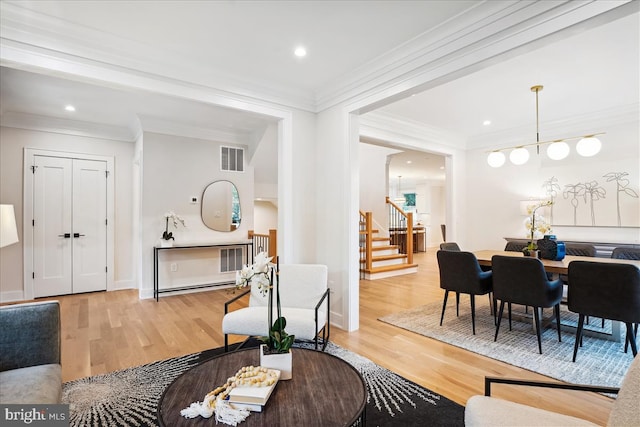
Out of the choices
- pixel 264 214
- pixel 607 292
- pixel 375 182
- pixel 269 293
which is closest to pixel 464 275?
pixel 607 292

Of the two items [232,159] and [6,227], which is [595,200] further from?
[6,227]

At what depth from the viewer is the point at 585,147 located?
3547mm

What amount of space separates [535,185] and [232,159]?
546cm

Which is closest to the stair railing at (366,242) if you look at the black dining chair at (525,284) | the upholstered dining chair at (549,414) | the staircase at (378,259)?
the staircase at (378,259)

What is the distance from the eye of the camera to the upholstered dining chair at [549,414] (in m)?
1.13

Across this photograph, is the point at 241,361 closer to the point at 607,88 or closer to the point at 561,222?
the point at 607,88

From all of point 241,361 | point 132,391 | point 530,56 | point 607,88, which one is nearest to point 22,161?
point 132,391

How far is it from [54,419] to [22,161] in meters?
4.92

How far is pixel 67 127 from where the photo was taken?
16.6 ft

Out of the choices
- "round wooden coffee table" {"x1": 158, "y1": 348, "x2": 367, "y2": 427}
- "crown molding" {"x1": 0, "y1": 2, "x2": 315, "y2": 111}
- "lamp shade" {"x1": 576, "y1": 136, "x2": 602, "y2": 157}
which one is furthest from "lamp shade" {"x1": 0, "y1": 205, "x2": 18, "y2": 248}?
"lamp shade" {"x1": 576, "y1": 136, "x2": 602, "y2": 157}

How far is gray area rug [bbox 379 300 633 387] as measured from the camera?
2.55 metres

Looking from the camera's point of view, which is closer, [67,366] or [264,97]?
[67,366]

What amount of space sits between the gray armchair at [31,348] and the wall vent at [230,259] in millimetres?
3770

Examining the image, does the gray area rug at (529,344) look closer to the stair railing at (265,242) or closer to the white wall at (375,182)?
the stair railing at (265,242)
